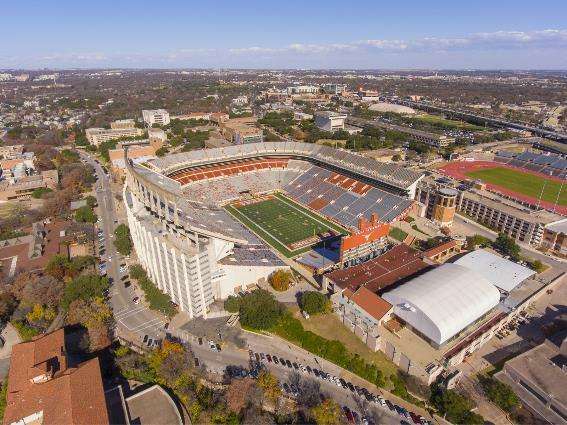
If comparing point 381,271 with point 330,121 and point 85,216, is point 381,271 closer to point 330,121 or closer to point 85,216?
point 85,216

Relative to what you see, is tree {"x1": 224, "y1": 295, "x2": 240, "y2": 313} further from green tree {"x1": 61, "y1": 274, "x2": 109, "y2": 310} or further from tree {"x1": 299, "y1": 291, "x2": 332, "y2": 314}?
green tree {"x1": 61, "y1": 274, "x2": 109, "y2": 310}

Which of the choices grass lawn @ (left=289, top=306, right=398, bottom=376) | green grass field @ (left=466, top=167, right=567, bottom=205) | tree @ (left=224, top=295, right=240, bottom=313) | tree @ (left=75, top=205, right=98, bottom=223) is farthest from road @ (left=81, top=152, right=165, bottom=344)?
green grass field @ (left=466, top=167, right=567, bottom=205)

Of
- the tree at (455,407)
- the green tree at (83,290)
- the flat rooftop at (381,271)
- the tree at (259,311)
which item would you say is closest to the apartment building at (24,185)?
the green tree at (83,290)

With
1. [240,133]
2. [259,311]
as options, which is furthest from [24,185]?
[259,311]

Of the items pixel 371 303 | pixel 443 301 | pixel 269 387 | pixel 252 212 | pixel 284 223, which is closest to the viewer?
pixel 269 387

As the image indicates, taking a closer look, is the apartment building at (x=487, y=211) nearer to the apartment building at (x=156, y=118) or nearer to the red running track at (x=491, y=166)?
the red running track at (x=491, y=166)

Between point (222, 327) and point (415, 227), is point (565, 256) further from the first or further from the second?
point (222, 327)
